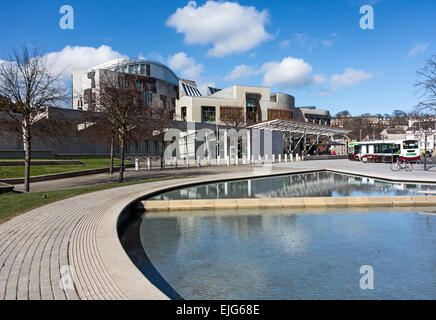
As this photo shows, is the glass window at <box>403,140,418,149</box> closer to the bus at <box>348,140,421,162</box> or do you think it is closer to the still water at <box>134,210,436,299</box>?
the bus at <box>348,140,421,162</box>

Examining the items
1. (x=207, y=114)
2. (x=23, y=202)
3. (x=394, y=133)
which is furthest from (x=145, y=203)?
(x=394, y=133)

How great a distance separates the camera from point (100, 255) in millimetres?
5332

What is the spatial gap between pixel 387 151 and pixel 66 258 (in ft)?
133

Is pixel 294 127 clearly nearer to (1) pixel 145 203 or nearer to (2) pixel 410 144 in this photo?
(2) pixel 410 144

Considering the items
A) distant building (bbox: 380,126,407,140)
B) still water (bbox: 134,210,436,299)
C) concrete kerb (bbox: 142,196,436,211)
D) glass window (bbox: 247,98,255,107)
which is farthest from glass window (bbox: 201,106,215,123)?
distant building (bbox: 380,126,407,140)

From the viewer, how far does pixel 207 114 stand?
2347 inches

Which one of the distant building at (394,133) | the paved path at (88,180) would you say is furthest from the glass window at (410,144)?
the distant building at (394,133)

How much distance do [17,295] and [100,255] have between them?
5.08 ft

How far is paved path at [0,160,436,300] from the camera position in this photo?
12.9ft

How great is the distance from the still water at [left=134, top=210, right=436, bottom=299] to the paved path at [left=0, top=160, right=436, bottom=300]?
912 mm

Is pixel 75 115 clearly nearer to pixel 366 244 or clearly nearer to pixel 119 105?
pixel 119 105

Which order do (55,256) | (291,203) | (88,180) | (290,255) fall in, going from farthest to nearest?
(88,180)
(291,203)
(290,255)
(55,256)

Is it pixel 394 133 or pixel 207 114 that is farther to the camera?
pixel 394 133
